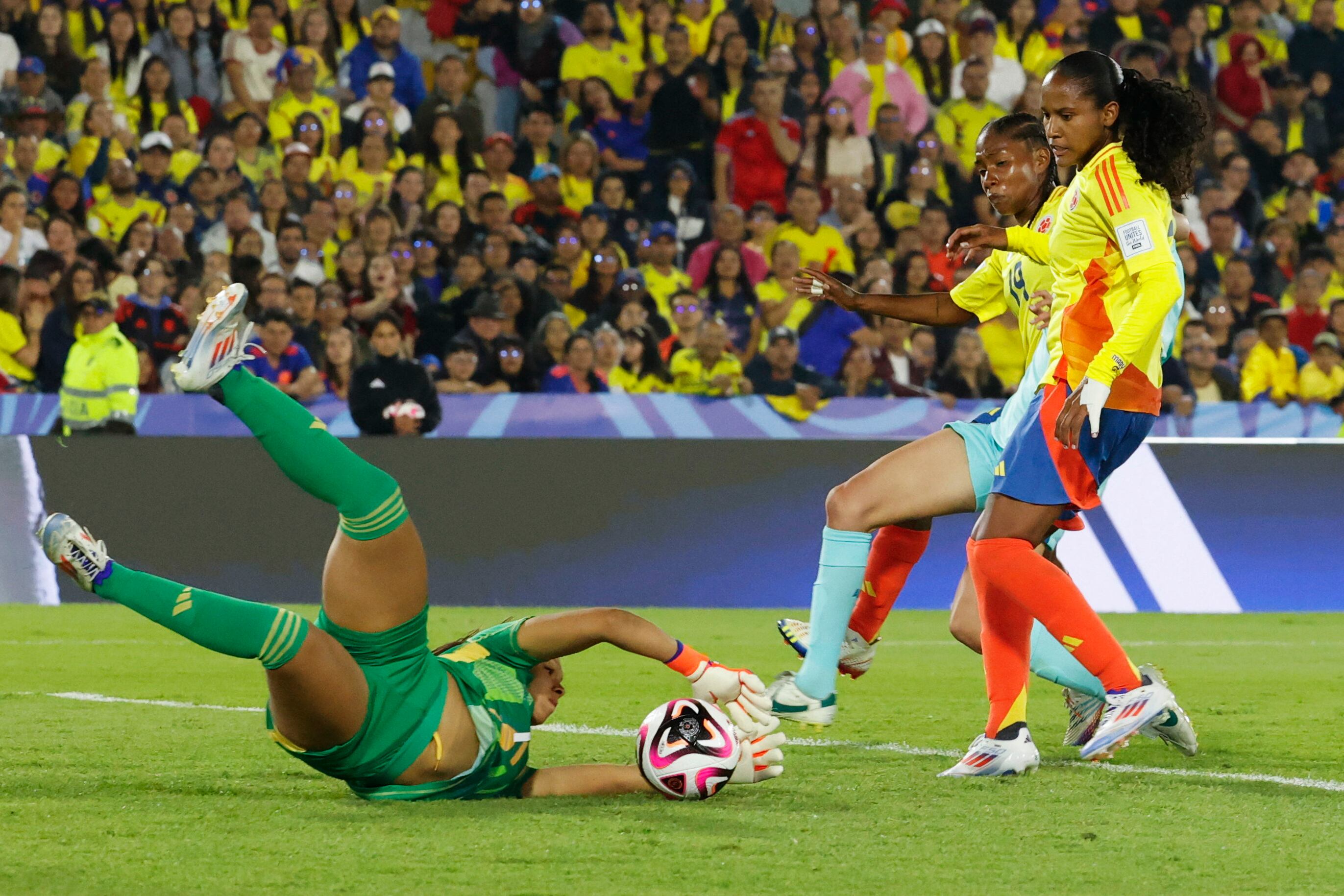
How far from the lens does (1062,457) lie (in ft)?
15.6

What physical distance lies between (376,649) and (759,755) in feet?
3.57

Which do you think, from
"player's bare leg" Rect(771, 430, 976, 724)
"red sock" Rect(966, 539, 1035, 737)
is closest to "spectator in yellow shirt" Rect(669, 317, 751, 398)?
"player's bare leg" Rect(771, 430, 976, 724)

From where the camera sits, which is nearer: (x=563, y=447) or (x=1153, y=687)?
(x=1153, y=687)

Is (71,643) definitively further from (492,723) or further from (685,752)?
(685,752)

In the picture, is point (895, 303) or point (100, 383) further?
point (100, 383)

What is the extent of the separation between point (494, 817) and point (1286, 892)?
1.83m

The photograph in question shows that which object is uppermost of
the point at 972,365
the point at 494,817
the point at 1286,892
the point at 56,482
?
the point at 1286,892

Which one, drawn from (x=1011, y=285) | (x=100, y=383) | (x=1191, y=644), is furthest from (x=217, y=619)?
(x=100, y=383)

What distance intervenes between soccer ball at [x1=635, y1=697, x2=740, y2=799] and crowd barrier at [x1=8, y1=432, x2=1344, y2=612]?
6062 millimetres

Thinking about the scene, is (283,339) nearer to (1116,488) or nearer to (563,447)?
(563,447)

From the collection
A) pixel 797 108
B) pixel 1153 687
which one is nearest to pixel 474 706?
pixel 1153 687

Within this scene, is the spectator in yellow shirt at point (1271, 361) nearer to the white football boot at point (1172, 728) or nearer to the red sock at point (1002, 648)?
the white football boot at point (1172, 728)

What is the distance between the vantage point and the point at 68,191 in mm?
13445

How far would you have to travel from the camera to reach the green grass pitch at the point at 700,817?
3521 mm
